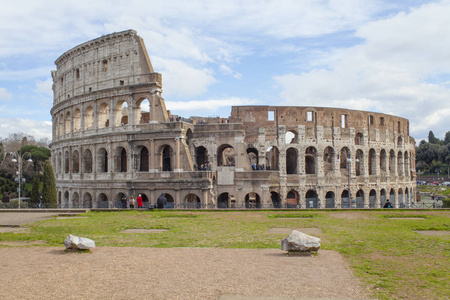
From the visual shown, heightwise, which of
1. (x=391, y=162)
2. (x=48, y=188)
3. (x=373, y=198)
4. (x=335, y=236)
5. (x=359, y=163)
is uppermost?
(x=391, y=162)

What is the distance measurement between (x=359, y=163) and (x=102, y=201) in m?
25.3

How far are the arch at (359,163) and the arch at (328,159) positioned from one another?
104 inches

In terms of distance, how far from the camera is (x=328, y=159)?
39125 millimetres

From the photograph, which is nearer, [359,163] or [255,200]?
[255,200]

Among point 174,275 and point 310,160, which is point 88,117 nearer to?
point 310,160

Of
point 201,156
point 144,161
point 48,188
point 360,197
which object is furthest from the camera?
point 360,197

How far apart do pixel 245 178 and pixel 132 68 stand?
13.5 metres

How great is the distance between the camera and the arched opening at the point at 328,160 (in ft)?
122

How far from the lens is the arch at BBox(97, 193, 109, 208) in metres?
33.7

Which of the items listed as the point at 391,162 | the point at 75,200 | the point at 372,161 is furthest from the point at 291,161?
the point at 75,200

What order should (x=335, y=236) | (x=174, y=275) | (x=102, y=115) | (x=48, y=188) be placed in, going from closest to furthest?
(x=174, y=275) < (x=335, y=236) < (x=48, y=188) < (x=102, y=115)

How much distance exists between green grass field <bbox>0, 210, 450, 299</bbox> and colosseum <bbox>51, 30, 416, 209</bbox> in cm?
1005

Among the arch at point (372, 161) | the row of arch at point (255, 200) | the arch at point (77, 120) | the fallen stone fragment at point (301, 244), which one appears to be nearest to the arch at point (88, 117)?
the arch at point (77, 120)

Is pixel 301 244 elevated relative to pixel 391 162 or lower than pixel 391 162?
lower
